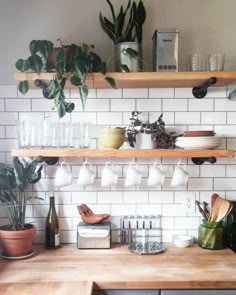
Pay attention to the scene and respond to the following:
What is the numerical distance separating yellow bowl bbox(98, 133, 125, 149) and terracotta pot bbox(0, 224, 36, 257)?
625 mm

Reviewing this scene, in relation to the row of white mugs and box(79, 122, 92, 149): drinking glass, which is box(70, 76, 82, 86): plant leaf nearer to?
box(79, 122, 92, 149): drinking glass

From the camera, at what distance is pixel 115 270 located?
160 centimetres

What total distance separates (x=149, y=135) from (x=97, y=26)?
0.75m

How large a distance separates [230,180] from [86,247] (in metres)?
0.95

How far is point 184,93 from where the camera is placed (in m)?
2.04

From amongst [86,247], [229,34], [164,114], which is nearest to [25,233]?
[86,247]

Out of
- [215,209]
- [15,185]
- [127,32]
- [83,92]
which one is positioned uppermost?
[127,32]

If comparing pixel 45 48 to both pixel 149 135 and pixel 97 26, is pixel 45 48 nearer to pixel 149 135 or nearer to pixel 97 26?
pixel 97 26

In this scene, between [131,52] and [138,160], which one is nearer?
[131,52]

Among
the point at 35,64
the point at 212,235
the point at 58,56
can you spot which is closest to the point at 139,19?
the point at 58,56

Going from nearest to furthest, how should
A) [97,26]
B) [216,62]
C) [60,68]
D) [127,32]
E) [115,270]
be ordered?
[115,270]
[60,68]
[216,62]
[127,32]
[97,26]

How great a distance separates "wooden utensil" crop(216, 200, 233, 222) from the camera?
6.17 ft

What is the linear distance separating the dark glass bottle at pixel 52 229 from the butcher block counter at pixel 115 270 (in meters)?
0.05


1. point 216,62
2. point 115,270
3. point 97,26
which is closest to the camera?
point 115,270
